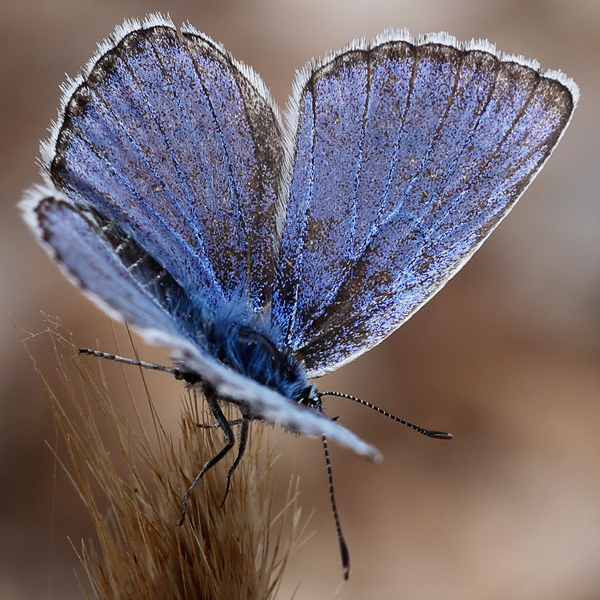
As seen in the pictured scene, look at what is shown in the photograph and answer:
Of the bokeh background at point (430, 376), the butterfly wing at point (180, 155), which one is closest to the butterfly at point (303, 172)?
the butterfly wing at point (180, 155)

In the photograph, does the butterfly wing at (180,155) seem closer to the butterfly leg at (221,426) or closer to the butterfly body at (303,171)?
the butterfly body at (303,171)

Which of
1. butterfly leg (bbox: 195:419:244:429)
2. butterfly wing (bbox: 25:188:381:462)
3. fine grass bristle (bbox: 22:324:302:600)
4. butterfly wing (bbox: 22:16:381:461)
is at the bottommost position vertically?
fine grass bristle (bbox: 22:324:302:600)

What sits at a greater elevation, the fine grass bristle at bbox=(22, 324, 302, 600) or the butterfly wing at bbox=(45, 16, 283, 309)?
the butterfly wing at bbox=(45, 16, 283, 309)

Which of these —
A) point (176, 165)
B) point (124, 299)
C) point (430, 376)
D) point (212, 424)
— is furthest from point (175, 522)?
point (430, 376)

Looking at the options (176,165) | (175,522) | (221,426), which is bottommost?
(175,522)

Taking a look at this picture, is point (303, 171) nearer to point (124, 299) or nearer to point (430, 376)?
point (124, 299)

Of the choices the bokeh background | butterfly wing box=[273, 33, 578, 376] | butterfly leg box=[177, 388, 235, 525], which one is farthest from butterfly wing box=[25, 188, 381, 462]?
the bokeh background

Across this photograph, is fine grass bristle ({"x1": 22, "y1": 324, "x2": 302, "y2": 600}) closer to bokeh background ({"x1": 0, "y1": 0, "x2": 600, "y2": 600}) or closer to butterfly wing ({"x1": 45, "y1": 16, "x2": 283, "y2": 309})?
butterfly wing ({"x1": 45, "y1": 16, "x2": 283, "y2": 309})
